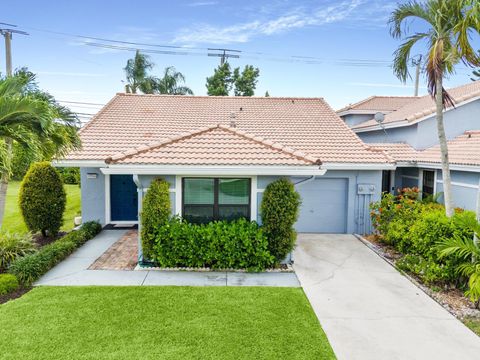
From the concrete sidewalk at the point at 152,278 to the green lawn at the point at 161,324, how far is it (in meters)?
0.39

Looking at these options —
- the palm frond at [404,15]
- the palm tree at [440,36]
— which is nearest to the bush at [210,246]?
the palm tree at [440,36]

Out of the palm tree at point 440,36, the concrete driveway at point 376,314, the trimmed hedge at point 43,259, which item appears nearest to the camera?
the concrete driveway at point 376,314

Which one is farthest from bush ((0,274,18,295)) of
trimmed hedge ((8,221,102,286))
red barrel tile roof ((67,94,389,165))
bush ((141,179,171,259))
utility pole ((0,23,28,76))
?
utility pole ((0,23,28,76))

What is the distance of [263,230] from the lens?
899 centimetres

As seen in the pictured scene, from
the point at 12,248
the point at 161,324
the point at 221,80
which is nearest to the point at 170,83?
the point at 221,80

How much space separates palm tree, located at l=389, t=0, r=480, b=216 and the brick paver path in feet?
32.2

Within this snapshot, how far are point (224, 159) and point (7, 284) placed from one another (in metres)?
5.89

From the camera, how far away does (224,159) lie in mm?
8859

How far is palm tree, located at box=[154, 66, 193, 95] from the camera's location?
31270 mm

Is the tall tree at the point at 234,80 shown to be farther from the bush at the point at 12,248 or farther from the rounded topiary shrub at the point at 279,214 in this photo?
the bush at the point at 12,248

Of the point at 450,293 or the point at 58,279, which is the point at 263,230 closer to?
the point at 450,293

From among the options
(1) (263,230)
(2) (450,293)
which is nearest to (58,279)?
→ (1) (263,230)

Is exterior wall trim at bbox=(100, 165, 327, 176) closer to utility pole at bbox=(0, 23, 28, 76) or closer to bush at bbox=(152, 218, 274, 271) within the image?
bush at bbox=(152, 218, 274, 271)

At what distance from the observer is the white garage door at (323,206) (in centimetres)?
1282
